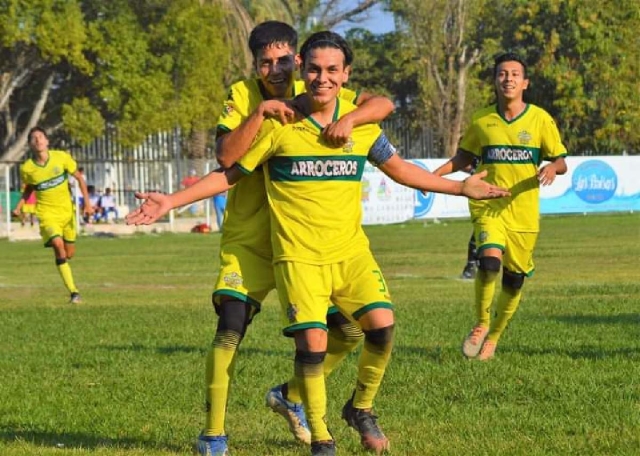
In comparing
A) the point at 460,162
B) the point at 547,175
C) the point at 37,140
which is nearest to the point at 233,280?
the point at 547,175

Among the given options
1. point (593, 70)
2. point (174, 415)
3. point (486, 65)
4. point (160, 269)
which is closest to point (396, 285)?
point (160, 269)

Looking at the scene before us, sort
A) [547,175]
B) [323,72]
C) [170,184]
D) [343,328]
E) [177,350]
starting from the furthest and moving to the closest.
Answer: [170,184] → [177,350] → [547,175] → [343,328] → [323,72]

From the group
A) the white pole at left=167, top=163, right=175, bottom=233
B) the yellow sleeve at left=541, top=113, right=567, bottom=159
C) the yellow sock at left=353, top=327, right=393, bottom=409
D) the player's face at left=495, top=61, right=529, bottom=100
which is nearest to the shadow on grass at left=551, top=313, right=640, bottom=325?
the yellow sleeve at left=541, top=113, right=567, bottom=159

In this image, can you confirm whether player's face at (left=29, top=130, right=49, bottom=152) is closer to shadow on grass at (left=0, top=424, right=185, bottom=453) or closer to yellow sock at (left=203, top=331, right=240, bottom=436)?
shadow on grass at (left=0, top=424, right=185, bottom=453)

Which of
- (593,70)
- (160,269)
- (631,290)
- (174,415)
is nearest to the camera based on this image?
(174,415)

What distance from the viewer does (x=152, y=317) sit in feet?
44.3

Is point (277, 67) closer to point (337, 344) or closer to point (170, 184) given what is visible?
point (337, 344)

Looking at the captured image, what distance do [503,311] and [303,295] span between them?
14.0 feet

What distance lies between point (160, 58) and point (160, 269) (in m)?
24.0

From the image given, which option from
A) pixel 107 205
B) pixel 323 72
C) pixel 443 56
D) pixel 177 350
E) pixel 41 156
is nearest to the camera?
pixel 323 72

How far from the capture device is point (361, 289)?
6145 millimetres

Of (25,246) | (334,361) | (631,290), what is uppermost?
(334,361)

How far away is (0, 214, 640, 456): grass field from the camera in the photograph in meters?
6.73

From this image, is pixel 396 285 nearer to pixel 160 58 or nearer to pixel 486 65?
pixel 160 58
